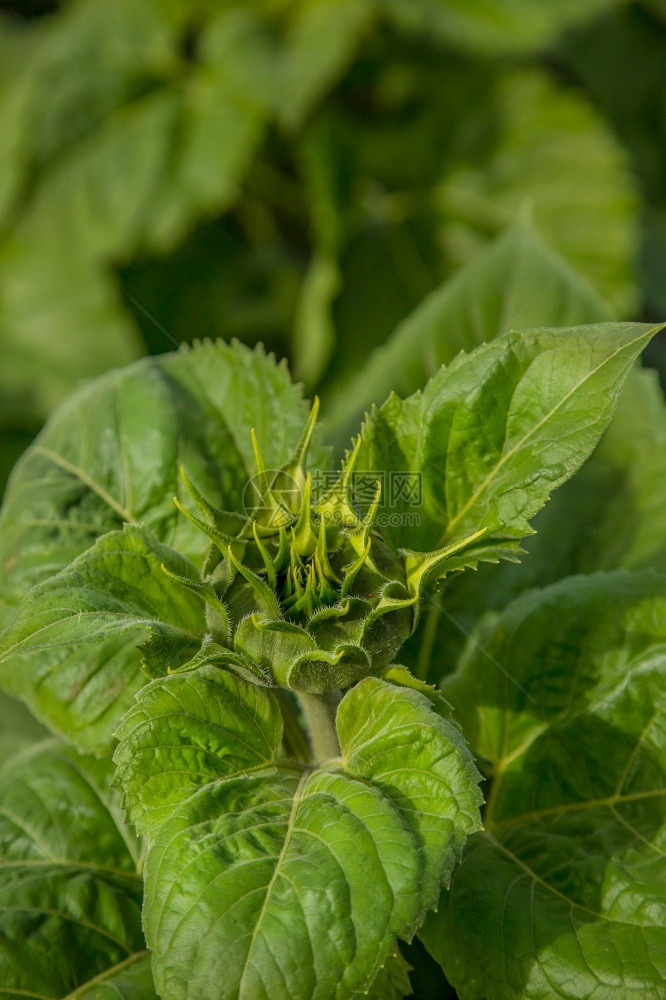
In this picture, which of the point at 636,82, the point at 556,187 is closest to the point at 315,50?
the point at 556,187

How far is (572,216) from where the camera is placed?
91.9 inches

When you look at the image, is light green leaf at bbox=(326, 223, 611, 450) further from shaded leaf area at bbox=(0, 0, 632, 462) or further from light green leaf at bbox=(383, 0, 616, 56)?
light green leaf at bbox=(383, 0, 616, 56)

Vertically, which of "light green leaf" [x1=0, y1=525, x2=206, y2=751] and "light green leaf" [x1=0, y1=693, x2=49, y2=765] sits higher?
"light green leaf" [x1=0, y1=525, x2=206, y2=751]

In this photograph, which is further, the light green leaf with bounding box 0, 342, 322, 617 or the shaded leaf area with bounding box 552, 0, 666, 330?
the shaded leaf area with bounding box 552, 0, 666, 330

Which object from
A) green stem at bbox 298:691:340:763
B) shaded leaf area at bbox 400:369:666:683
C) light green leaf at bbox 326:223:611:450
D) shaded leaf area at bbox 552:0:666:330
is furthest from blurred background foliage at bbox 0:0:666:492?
green stem at bbox 298:691:340:763

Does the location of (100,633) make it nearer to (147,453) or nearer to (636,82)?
(147,453)

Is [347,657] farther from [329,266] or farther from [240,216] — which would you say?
[240,216]

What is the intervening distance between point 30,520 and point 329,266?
58.8 inches

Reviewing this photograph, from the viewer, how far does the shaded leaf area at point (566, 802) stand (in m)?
0.82

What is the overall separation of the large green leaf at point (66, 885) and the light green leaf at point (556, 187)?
5.38ft

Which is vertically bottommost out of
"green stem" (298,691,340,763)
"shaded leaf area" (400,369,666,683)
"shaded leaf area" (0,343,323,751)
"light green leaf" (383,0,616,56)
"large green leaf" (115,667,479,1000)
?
"shaded leaf area" (400,369,666,683)

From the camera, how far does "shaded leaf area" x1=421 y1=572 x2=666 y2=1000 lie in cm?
82

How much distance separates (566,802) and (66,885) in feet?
1.63

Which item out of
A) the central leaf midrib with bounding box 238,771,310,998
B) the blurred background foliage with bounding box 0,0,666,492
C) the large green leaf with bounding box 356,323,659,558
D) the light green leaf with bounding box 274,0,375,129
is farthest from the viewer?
the blurred background foliage with bounding box 0,0,666,492
